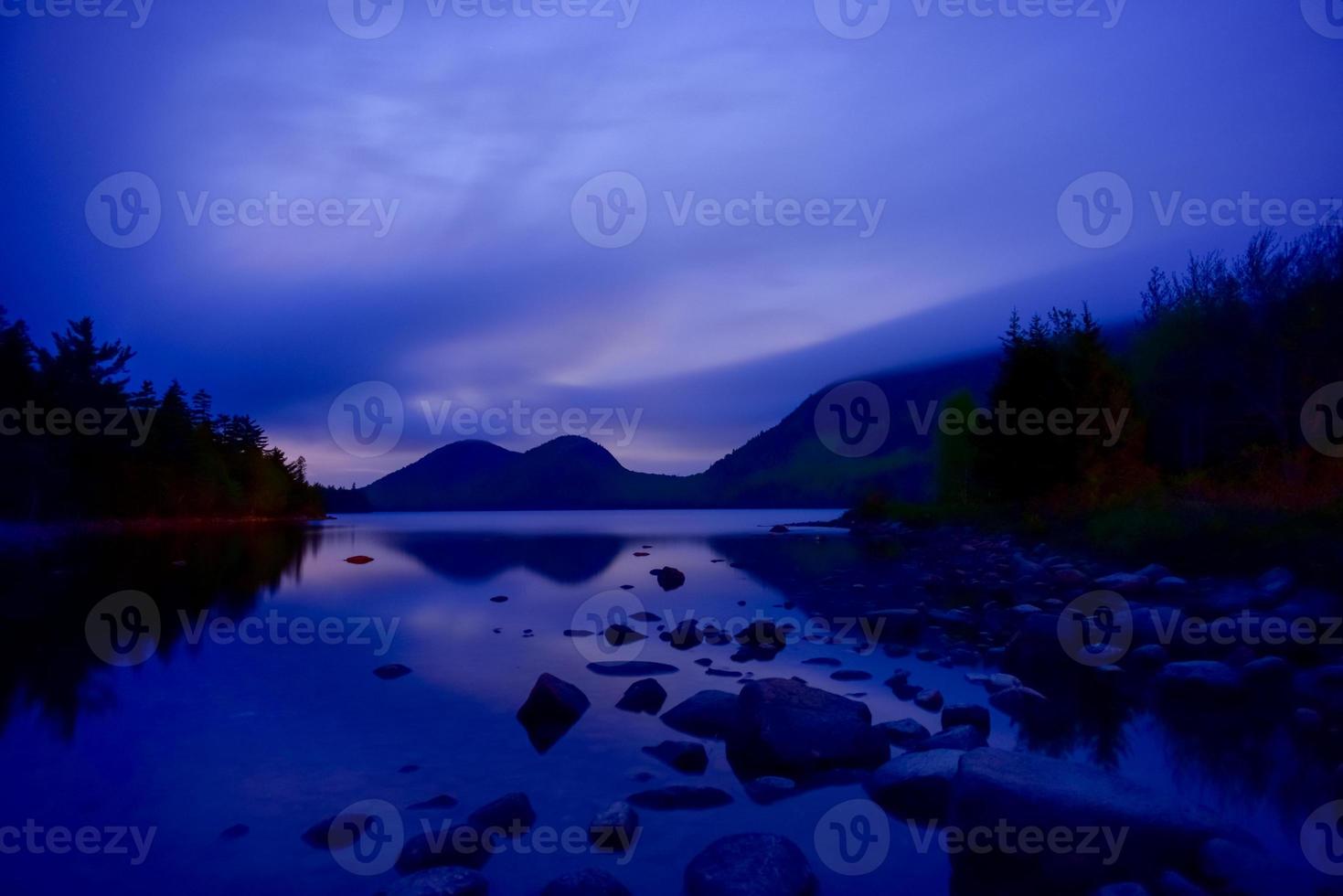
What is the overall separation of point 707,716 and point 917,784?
2800mm

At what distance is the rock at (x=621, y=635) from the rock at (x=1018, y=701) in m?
6.98

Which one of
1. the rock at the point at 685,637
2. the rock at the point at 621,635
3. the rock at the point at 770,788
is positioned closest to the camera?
the rock at the point at 770,788

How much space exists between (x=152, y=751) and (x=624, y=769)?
551cm

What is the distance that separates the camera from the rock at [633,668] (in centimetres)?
1143

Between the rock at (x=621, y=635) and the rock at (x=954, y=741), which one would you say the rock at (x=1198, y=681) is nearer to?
the rock at (x=954, y=741)

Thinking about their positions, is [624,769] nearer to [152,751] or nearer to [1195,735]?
[152,751]

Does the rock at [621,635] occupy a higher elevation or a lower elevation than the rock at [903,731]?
lower

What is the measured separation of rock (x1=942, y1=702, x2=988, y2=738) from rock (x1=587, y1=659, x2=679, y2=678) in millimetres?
4433

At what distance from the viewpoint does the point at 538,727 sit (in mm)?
8758

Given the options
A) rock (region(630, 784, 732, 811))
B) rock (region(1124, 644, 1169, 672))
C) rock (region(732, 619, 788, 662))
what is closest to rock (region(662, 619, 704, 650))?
rock (region(732, 619, 788, 662))

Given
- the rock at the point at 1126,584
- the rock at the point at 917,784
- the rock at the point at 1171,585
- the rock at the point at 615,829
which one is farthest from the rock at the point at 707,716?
the rock at the point at 1171,585

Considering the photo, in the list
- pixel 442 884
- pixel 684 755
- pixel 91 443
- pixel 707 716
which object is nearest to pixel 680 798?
pixel 684 755

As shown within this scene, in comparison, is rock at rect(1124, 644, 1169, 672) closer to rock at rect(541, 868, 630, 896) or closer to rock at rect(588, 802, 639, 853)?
rock at rect(588, 802, 639, 853)

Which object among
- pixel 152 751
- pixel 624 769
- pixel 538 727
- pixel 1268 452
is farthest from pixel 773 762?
pixel 1268 452
